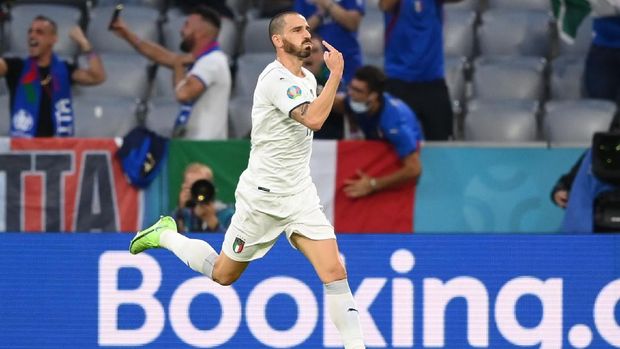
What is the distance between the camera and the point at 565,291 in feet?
29.5

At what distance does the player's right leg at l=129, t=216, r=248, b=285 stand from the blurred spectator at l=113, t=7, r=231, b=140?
Result: 230cm

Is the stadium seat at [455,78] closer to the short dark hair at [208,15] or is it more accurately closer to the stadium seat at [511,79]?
the stadium seat at [511,79]

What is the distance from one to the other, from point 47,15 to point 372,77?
3779mm

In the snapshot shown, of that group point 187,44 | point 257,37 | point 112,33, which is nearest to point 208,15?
point 187,44

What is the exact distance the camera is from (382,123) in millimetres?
10781

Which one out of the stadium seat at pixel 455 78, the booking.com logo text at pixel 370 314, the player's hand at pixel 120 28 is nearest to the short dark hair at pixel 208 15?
the player's hand at pixel 120 28

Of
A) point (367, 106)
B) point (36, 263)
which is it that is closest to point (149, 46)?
point (367, 106)

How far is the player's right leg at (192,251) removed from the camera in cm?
838

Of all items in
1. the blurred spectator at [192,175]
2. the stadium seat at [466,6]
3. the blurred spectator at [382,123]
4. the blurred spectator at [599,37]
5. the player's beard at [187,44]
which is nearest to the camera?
the blurred spectator at [192,175]

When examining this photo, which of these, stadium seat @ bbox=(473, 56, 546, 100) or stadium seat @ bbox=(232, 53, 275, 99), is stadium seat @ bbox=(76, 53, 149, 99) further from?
stadium seat @ bbox=(473, 56, 546, 100)

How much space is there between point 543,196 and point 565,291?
1.97 metres

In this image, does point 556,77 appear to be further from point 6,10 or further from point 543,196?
point 6,10

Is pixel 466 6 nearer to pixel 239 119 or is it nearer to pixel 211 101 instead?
pixel 239 119

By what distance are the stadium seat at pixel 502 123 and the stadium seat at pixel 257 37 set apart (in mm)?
1908
